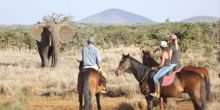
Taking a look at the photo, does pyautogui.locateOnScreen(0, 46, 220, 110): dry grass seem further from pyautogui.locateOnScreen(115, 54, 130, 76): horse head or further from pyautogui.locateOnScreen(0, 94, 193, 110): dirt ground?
pyautogui.locateOnScreen(115, 54, 130, 76): horse head

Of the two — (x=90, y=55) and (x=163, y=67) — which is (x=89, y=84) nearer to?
(x=90, y=55)

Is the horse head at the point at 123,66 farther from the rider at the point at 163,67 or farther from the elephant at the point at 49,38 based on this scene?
the elephant at the point at 49,38

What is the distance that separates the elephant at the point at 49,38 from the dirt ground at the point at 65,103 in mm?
8690

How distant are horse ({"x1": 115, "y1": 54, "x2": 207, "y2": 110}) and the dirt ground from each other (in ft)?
6.60

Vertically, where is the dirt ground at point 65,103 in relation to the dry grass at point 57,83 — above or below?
below

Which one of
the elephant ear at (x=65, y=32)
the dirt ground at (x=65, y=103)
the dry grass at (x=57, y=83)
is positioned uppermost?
the elephant ear at (x=65, y=32)

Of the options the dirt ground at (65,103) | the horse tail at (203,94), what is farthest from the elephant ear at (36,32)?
the horse tail at (203,94)

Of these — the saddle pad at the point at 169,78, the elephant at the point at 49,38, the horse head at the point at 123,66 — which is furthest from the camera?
the elephant at the point at 49,38

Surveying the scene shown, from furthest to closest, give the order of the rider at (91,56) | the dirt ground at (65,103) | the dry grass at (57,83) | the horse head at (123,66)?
the dry grass at (57,83), the dirt ground at (65,103), the horse head at (123,66), the rider at (91,56)

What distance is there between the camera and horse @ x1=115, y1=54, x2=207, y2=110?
12.3m

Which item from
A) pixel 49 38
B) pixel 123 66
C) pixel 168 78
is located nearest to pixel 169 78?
pixel 168 78

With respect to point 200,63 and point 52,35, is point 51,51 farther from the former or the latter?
point 200,63

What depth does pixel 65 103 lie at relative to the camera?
16.6m

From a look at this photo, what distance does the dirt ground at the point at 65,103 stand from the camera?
15.5 metres
